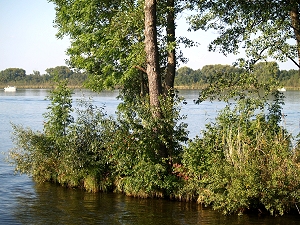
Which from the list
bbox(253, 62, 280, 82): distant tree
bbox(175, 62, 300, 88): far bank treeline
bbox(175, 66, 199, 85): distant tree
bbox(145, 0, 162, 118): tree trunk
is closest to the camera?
bbox(145, 0, 162, 118): tree trunk

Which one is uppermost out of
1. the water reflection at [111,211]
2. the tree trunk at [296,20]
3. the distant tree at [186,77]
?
the tree trunk at [296,20]

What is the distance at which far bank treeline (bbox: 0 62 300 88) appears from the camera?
1680cm

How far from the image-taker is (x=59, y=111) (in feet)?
56.6

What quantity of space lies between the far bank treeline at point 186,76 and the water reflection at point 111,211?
479 cm

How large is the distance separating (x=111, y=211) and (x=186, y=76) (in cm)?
8601

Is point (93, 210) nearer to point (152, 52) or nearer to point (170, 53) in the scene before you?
point (152, 52)

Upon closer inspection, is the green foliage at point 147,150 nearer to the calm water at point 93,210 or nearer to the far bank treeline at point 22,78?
the calm water at point 93,210

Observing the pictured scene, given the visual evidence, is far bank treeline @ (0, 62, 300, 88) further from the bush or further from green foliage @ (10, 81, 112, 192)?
the bush

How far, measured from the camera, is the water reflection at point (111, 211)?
12.6 meters

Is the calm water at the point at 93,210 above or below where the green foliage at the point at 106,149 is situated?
below

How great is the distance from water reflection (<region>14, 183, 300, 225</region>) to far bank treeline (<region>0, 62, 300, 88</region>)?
479 centimetres

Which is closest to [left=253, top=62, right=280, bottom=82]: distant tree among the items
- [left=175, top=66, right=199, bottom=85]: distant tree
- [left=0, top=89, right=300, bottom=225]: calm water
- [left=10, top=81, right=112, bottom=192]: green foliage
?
[left=0, top=89, right=300, bottom=225]: calm water

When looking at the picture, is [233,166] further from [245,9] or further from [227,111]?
[245,9]

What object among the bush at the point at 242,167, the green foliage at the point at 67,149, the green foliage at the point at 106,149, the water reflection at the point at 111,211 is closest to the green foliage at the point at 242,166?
the bush at the point at 242,167
